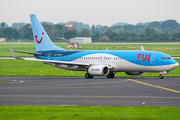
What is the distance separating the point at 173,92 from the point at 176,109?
10.4m

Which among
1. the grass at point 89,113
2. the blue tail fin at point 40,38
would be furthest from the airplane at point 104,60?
the grass at point 89,113

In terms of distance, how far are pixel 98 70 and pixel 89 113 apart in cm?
2779

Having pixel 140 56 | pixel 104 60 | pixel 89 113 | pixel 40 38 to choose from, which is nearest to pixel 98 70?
pixel 104 60

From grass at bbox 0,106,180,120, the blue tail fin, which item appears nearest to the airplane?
the blue tail fin

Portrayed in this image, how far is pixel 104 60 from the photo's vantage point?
1965 inches

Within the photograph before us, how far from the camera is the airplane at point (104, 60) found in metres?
47.0

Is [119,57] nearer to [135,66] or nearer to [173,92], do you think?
[135,66]

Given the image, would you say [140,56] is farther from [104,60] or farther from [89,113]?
[89,113]

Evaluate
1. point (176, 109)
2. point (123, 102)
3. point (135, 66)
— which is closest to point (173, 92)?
point (123, 102)

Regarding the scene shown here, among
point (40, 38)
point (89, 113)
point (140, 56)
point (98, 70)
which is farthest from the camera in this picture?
point (40, 38)

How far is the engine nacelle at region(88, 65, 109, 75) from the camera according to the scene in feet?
156

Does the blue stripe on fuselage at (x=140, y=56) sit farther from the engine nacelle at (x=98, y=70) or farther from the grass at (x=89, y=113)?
the grass at (x=89, y=113)

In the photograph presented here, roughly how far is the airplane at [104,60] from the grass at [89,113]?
25627 millimetres

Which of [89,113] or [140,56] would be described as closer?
[89,113]
